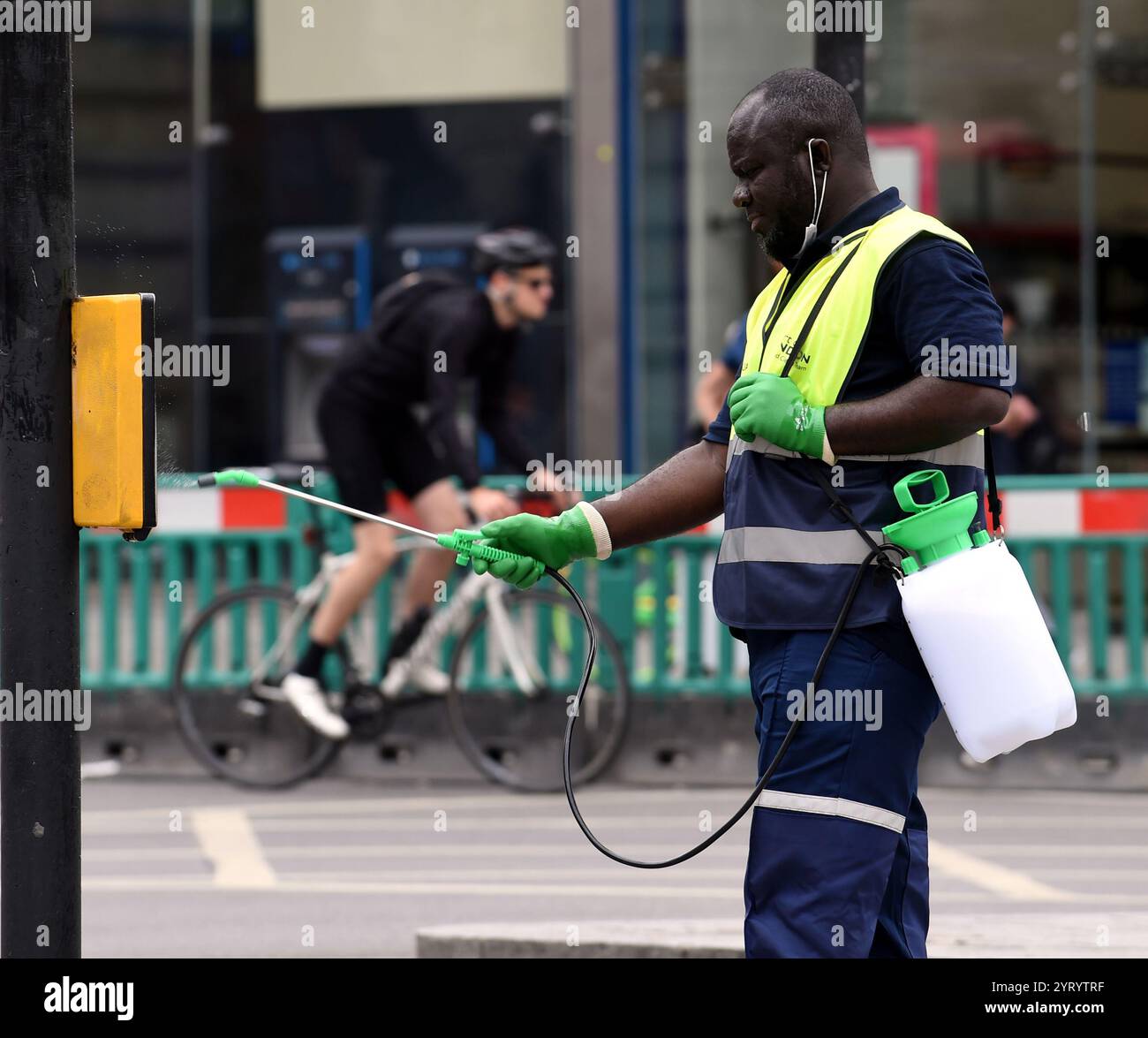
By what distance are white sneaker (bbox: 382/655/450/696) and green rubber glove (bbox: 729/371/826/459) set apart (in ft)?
Answer: 15.2

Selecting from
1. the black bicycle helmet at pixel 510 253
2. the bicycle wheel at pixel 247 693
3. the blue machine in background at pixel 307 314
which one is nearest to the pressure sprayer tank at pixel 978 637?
Answer: the black bicycle helmet at pixel 510 253

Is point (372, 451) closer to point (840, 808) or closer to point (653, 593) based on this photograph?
point (653, 593)

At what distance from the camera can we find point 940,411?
10.7 ft

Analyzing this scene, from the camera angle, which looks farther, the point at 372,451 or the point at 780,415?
the point at 372,451

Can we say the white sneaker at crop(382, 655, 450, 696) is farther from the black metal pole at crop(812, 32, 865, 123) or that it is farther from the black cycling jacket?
the black metal pole at crop(812, 32, 865, 123)

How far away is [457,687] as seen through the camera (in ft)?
25.9

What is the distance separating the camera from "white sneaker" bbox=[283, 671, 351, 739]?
25.5 feet

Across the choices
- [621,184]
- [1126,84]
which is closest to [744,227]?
[621,184]

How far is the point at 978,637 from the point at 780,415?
1.58 feet

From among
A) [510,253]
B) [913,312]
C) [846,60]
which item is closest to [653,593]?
[510,253]

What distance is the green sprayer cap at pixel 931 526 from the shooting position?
327 cm

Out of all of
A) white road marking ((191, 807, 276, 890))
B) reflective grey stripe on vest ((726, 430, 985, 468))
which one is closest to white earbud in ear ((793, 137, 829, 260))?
reflective grey stripe on vest ((726, 430, 985, 468))

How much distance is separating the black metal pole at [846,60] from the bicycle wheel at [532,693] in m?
3.20

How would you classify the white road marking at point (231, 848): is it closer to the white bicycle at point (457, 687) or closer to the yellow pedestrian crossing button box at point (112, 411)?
the white bicycle at point (457, 687)
